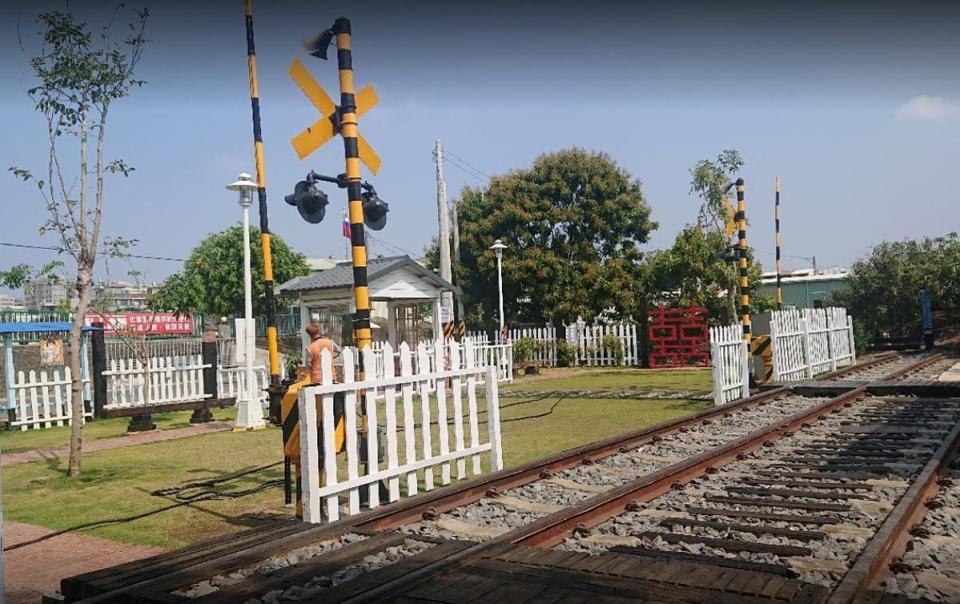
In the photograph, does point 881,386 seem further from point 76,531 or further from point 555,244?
point 555,244

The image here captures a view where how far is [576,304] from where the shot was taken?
99.6ft

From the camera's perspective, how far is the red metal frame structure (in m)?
25.9

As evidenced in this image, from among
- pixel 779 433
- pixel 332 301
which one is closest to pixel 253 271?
pixel 332 301

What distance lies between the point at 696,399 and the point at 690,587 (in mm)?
11288

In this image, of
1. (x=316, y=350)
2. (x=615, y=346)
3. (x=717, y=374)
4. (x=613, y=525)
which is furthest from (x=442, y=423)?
(x=615, y=346)

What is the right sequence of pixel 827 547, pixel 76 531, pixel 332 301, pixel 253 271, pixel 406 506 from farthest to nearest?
pixel 253 271
pixel 332 301
pixel 76 531
pixel 406 506
pixel 827 547

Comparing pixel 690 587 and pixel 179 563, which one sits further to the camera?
pixel 179 563

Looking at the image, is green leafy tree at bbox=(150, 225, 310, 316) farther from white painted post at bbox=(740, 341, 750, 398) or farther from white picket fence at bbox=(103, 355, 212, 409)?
white painted post at bbox=(740, 341, 750, 398)

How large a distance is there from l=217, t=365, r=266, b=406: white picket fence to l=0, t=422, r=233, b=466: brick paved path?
76 centimetres

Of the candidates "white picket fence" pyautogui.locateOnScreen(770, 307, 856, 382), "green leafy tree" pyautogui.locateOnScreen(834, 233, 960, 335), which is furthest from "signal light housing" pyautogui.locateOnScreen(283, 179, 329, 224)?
"green leafy tree" pyautogui.locateOnScreen(834, 233, 960, 335)

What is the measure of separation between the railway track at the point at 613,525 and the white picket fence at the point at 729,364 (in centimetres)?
377

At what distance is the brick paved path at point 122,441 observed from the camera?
10773 mm

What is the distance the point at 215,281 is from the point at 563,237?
22129 millimetres

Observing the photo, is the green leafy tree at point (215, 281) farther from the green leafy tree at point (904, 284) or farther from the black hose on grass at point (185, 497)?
the black hose on grass at point (185, 497)
